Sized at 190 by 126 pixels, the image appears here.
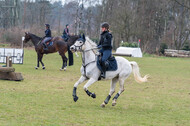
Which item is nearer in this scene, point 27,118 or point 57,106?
point 27,118

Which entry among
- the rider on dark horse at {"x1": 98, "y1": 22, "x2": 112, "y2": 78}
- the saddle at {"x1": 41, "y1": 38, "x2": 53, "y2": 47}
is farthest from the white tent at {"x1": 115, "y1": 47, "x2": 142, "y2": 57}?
the rider on dark horse at {"x1": 98, "y1": 22, "x2": 112, "y2": 78}

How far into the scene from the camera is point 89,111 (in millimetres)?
8570

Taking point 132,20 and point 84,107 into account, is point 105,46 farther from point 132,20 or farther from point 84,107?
point 132,20

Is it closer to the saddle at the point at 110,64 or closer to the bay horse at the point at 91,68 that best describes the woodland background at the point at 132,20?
the bay horse at the point at 91,68

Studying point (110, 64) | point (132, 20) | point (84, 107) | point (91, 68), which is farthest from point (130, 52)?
point (84, 107)

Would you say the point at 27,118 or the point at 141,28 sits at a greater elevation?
the point at 141,28

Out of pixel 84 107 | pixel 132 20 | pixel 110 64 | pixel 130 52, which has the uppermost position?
pixel 132 20

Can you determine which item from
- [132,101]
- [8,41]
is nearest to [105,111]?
[132,101]

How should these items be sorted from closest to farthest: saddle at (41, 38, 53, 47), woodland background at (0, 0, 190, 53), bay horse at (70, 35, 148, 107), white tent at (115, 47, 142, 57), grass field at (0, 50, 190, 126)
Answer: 1. grass field at (0, 50, 190, 126)
2. bay horse at (70, 35, 148, 107)
3. saddle at (41, 38, 53, 47)
4. white tent at (115, 47, 142, 57)
5. woodland background at (0, 0, 190, 53)

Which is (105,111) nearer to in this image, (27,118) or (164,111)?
(164,111)

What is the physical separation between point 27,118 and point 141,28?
145 ft

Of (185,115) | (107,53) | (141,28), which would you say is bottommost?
(185,115)

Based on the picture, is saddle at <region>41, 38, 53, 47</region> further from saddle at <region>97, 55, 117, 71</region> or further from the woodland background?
the woodland background

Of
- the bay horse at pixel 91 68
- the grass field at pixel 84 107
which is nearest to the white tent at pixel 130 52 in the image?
the grass field at pixel 84 107
